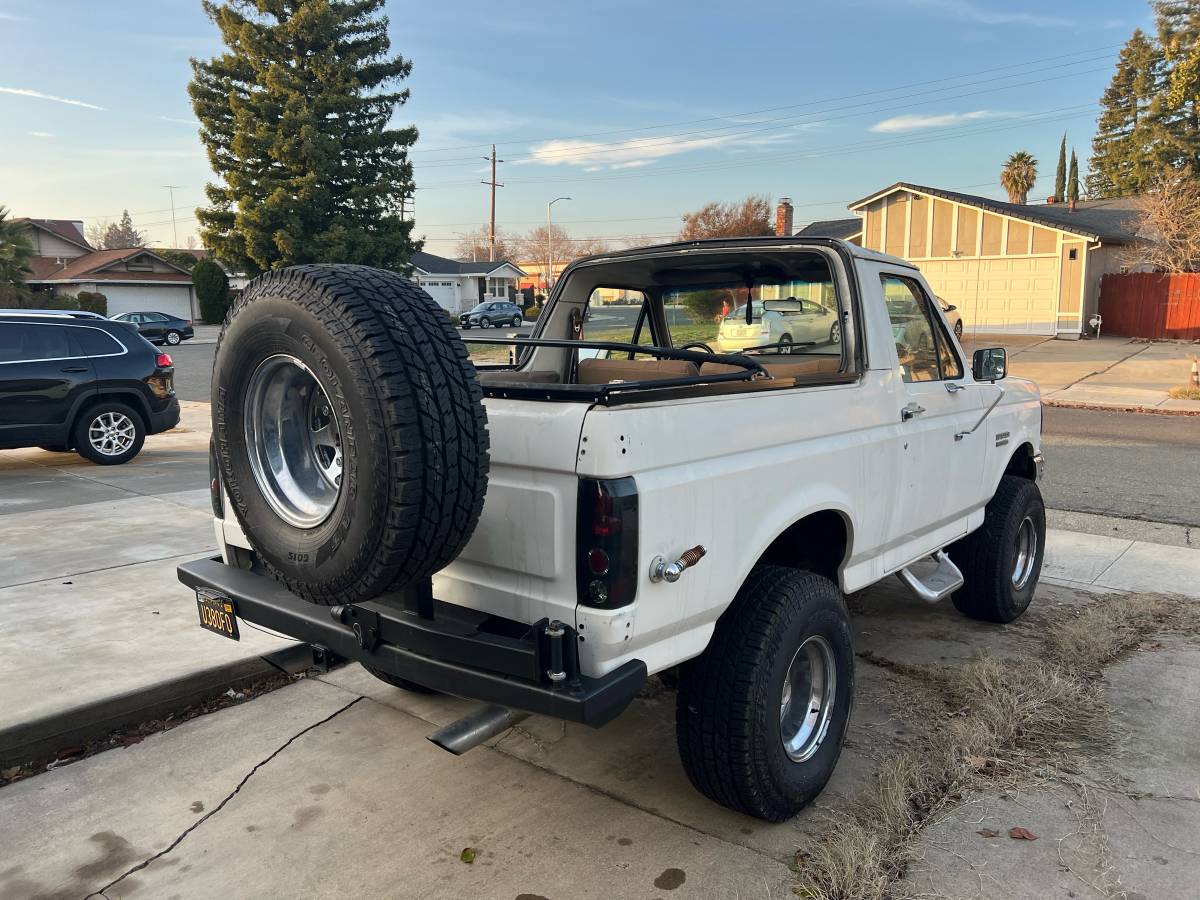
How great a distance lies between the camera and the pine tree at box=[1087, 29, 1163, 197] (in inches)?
1718

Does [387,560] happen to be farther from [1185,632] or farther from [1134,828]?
[1185,632]

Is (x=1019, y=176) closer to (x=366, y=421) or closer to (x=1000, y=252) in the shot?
(x=1000, y=252)

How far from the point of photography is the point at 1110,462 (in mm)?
10602

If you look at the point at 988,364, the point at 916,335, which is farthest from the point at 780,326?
the point at 988,364

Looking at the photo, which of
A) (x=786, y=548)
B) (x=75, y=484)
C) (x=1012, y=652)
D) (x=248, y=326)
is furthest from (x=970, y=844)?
(x=75, y=484)

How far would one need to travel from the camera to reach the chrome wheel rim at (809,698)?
3307 mm

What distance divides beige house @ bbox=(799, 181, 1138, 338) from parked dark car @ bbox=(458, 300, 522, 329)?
21147mm

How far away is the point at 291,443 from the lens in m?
2.93

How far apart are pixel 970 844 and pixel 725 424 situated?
1673 mm

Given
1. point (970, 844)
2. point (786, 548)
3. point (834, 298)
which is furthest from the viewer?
point (834, 298)

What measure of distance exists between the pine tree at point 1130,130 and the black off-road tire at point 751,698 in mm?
47559

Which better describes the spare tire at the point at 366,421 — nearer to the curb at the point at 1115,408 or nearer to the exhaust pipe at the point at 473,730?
the exhaust pipe at the point at 473,730

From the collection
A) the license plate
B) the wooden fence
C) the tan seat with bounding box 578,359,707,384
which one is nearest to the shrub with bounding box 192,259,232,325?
the wooden fence

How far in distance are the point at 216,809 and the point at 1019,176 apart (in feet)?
202
